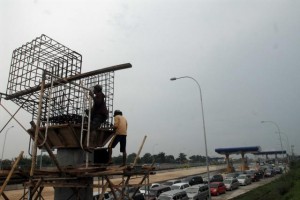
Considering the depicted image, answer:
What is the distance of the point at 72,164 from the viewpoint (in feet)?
24.4

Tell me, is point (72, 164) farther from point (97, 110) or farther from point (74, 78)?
point (74, 78)

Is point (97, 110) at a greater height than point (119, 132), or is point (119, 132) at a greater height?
point (97, 110)

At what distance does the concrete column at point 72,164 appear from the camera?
7.21 m

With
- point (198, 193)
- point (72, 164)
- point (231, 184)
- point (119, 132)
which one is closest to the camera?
point (72, 164)

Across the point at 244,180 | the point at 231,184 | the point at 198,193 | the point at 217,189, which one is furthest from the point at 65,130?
the point at 244,180

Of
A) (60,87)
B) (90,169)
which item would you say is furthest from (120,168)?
(60,87)

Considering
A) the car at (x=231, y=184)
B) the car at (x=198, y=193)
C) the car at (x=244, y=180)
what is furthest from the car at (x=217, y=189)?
the car at (x=244, y=180)

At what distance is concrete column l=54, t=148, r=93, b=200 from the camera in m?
7.21

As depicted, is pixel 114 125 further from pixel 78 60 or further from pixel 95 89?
pixel 78 60

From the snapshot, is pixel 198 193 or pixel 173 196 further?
pixel 198 193

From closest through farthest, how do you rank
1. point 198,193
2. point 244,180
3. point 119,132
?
point 119,132 < point 198,193 < point 244,180

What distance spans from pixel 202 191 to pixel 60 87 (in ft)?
82.8

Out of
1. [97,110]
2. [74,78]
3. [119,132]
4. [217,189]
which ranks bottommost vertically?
[217,189]

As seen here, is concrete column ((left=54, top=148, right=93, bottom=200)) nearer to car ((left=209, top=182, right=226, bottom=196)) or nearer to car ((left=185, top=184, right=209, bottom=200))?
car ((left=185, top=184, right=209, bottom=200))
